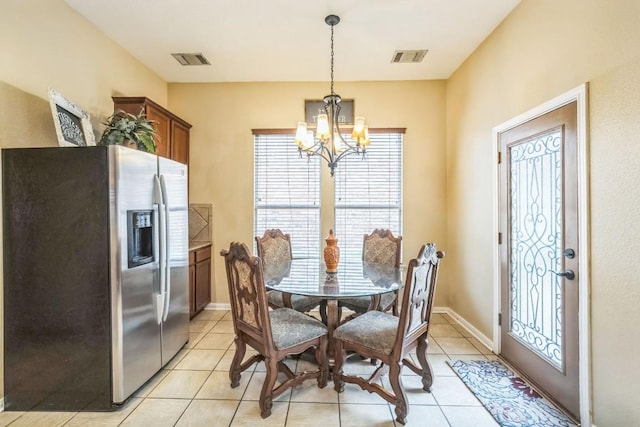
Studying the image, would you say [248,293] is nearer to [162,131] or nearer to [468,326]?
[162,131]

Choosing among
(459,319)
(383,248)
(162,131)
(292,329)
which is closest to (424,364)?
(292,329)

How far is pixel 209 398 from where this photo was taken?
6.93 ft

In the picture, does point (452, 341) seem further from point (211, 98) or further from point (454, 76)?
point (211, 98)

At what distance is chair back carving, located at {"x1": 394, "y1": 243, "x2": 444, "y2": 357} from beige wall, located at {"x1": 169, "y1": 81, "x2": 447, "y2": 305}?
5.91 ft

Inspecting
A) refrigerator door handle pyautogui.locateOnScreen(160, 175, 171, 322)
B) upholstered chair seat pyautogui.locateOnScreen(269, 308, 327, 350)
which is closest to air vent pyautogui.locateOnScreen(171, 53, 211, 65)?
refrigerator door handle pyautogui.locateOnScreen(160, 175, 171, 322)

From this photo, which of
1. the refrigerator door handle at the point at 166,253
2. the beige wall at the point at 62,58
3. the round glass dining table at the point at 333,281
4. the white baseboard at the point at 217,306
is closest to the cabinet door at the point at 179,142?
the beige wall at the point at 62,58

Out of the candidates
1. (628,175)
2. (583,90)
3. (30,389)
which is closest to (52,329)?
(30,389)

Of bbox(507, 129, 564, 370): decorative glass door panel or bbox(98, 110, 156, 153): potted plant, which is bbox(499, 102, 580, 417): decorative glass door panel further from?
bbox(98, 110, 156, 153): potted plant

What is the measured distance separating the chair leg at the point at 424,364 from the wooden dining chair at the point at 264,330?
696 mm

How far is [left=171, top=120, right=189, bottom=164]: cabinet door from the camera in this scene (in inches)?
137

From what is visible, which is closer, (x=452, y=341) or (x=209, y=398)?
(x=209, y=398)

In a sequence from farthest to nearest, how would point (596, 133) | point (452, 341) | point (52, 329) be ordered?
point (452, 341) < point (52, 329) < point (596, 133)

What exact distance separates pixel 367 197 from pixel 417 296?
2.09m

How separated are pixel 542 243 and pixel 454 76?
7.74 ft
